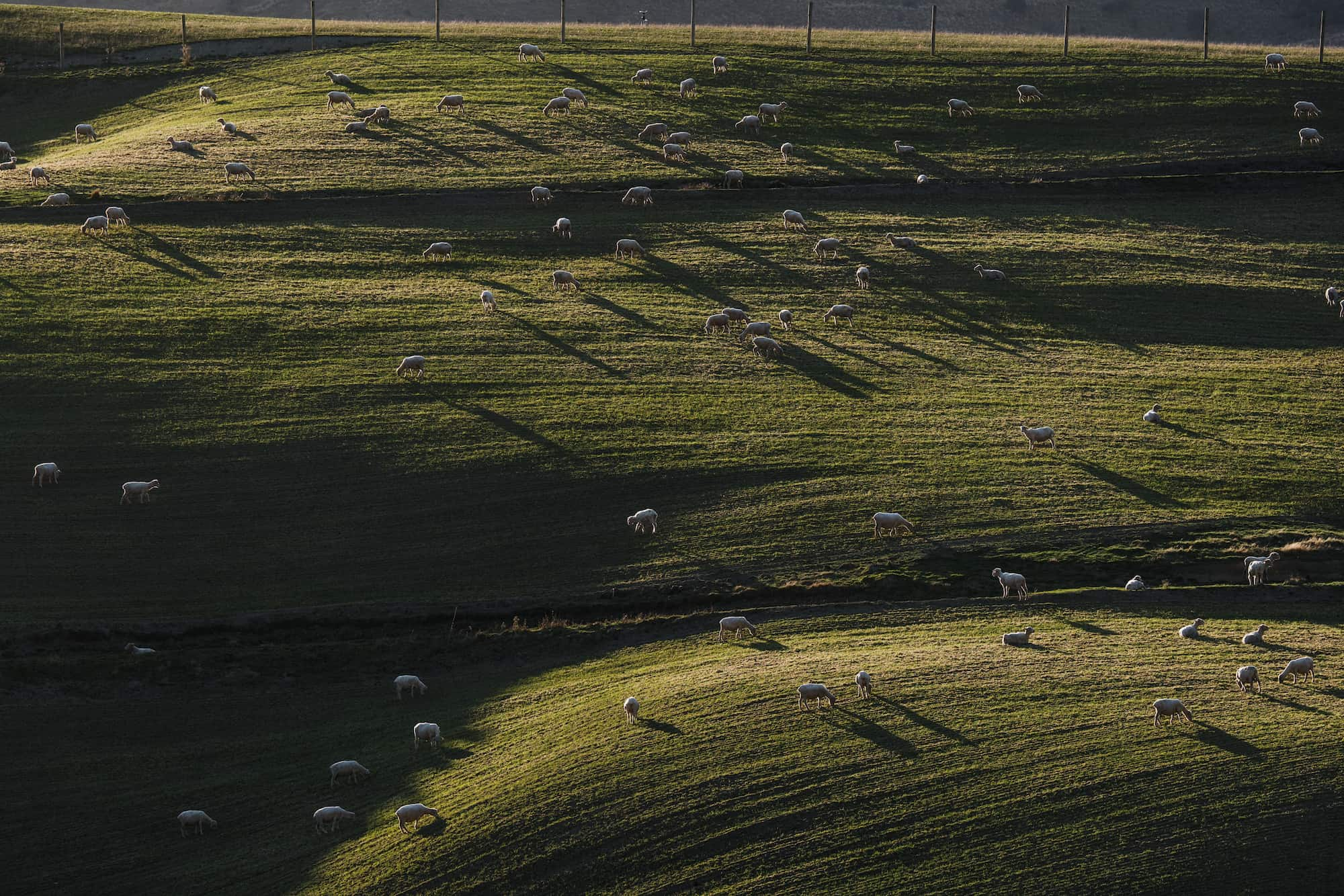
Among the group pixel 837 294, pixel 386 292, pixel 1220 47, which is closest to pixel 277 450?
pixel 386 292

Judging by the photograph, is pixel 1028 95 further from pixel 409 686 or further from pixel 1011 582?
pixel 409 686

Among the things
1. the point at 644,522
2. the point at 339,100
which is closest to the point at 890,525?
the point at 644,522

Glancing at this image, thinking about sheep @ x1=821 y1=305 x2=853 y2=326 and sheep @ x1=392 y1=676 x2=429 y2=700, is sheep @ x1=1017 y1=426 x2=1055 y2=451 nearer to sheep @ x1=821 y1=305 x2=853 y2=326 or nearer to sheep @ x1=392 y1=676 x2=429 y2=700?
sheep @ x1=821 y1=305 x2=853 y2=326

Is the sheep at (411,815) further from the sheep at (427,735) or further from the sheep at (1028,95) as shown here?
the sheep at (1028,95)

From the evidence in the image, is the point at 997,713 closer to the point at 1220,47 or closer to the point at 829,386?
the point at 829,386

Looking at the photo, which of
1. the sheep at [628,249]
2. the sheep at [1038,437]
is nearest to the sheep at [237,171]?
the sheep at [628,249]

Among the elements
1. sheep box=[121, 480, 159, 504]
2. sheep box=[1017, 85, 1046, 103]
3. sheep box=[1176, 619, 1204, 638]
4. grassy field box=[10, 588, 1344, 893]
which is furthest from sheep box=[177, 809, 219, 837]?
sheep box=[1017, 85, 1046, 103]
